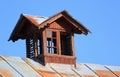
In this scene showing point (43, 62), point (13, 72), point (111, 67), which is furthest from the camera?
point (111, 67)

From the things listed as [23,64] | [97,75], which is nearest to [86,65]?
[97,75]

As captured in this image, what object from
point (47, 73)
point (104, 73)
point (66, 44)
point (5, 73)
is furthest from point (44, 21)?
point (5, 73)

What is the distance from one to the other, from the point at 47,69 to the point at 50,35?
3329 mm

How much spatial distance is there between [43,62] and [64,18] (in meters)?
4.42

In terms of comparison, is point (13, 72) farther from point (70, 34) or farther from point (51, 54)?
point (70, 34)

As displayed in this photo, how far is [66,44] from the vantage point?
5253cm

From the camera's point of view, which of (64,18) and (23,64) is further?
(64,18)

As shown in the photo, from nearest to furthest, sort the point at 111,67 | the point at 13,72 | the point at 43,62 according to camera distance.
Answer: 1. the point at 13,72
2. the point at 43,62
3. the point at 111,67

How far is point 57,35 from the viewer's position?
50781 millimetres

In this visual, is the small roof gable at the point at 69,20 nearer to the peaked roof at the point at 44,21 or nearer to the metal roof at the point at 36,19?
the peaked roof at the point at 44,21

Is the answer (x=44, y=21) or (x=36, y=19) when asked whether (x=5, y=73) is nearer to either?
(x=44, y=21)

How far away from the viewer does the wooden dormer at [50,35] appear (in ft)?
163

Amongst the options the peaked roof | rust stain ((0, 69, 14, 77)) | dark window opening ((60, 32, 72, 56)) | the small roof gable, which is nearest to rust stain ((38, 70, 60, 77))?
rust stain ((0, 69, 14, 77))

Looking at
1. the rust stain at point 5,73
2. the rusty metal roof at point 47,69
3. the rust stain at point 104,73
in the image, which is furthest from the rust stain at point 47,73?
the rust stain at point 104,73
